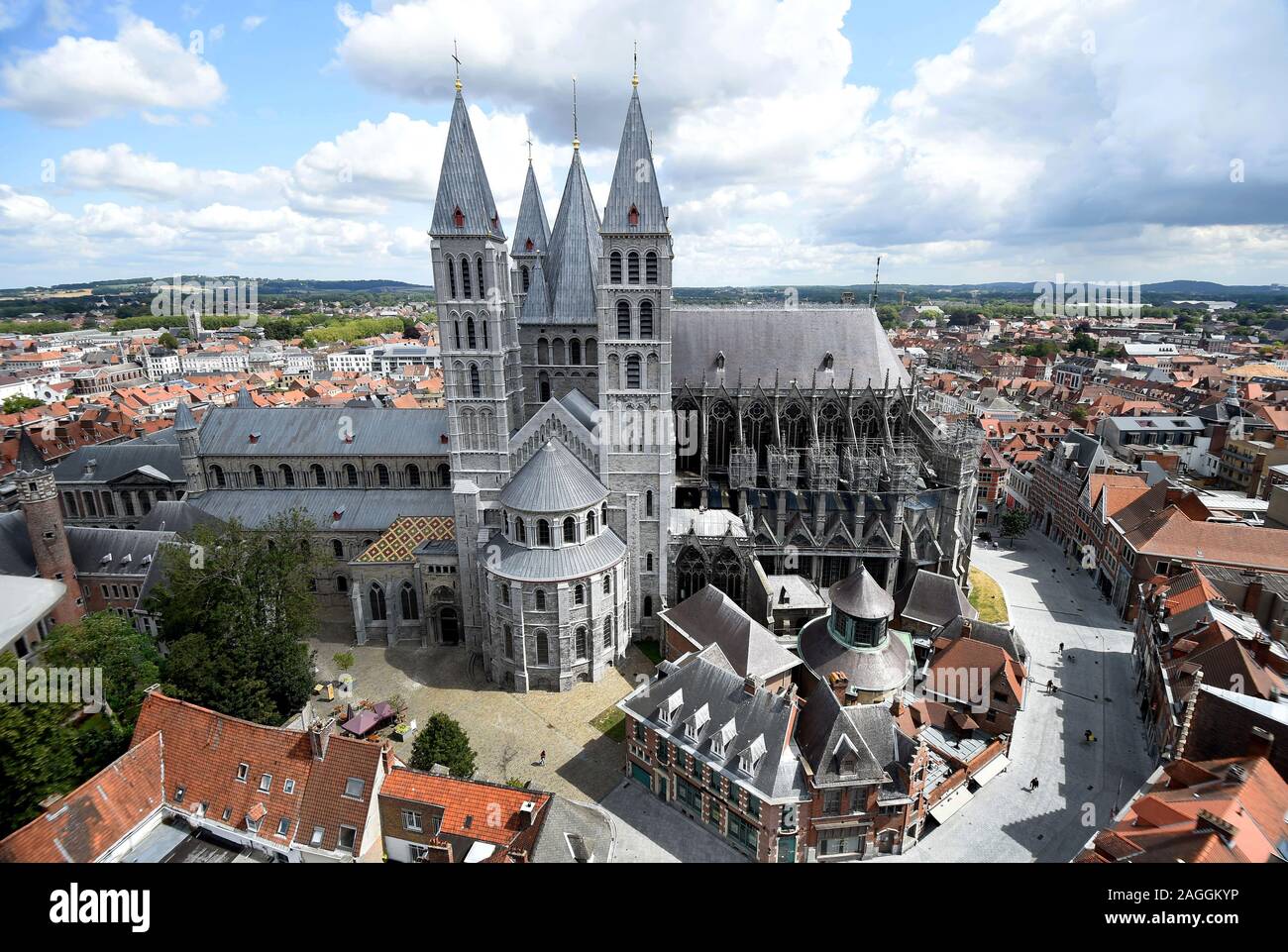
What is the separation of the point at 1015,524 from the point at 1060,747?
104 feet

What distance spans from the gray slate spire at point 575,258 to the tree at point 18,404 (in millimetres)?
104458

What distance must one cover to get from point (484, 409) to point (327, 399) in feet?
236

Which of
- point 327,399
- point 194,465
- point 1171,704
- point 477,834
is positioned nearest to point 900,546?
point 1171,704

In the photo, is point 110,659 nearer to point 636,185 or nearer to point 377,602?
point 377,602

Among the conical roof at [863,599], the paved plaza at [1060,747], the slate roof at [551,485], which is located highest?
the slate roof at [551,485]

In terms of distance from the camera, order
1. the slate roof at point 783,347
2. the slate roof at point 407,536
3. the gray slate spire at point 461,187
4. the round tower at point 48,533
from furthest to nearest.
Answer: the slate roof at point 783,347 → the slate roof at point 407,536 → the round tower at point 48,533 → the gray slate spire at point 461,187

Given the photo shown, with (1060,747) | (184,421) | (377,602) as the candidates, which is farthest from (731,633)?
(184,421)

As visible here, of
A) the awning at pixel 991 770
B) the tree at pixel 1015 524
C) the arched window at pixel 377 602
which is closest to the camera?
the awning at pixel 991 770

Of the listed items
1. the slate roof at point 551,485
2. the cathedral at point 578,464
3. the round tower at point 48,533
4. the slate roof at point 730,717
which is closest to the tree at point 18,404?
the cathedral at point 578,464

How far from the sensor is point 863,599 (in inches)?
1356

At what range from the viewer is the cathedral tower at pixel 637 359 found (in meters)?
38.8

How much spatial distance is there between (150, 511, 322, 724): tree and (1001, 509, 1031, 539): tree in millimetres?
61762

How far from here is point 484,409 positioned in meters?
41.3

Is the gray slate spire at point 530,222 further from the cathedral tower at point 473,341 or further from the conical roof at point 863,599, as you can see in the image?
the conical roof at point 863,599
